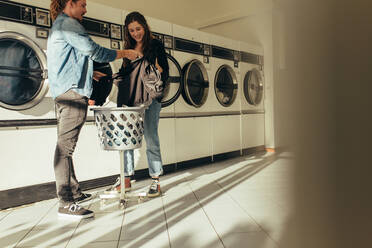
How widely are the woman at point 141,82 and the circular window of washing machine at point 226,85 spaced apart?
181 centimetres

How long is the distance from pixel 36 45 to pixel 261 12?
7.64 feet

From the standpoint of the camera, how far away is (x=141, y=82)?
92.8 inches

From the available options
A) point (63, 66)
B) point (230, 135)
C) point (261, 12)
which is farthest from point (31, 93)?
point (230, 135)

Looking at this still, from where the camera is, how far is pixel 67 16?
1.87 meters

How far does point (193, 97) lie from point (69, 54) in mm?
2005

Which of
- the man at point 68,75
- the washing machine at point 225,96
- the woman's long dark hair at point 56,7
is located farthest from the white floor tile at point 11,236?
the washing machine at point 225,96

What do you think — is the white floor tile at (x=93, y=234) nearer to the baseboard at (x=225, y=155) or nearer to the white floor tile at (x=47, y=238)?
the white floor tile at (x=47, y=238)

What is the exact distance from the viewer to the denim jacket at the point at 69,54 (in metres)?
1.85

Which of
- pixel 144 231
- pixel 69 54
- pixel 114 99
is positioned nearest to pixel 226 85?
pixel 114 99

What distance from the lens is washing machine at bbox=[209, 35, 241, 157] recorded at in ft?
13.1

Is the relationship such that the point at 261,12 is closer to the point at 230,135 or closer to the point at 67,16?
the point at 67,16

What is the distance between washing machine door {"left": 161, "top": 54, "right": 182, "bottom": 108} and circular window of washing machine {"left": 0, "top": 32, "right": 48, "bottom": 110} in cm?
132

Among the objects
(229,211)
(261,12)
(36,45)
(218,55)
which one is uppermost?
(218,55)

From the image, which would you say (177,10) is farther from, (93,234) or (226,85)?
(93,234)
